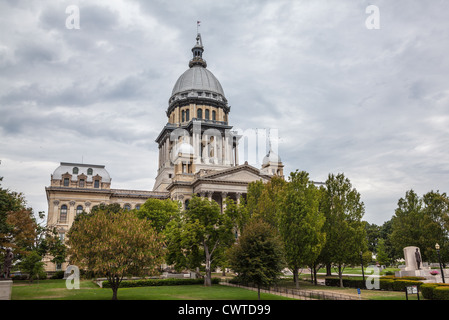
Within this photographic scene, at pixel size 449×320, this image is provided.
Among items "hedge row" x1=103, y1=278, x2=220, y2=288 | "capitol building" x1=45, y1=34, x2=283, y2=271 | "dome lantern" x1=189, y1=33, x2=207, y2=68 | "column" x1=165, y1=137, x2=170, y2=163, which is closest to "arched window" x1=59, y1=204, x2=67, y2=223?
"capitol building" x1=45, y1=34, x2=283, y2=271

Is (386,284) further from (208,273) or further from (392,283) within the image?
(208,273)

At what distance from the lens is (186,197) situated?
7769 cm

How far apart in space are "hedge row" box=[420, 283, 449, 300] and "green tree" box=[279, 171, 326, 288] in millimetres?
11895

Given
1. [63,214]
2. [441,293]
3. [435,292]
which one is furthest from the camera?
[63,214]

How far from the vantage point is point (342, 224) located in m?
43.4

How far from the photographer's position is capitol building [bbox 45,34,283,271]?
75312 mm

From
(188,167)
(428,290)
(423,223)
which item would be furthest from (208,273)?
(188,167)

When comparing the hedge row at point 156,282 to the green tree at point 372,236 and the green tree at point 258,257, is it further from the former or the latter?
the green tree at point 372,236

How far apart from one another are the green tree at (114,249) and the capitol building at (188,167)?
35308mm

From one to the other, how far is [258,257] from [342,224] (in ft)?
53.4
